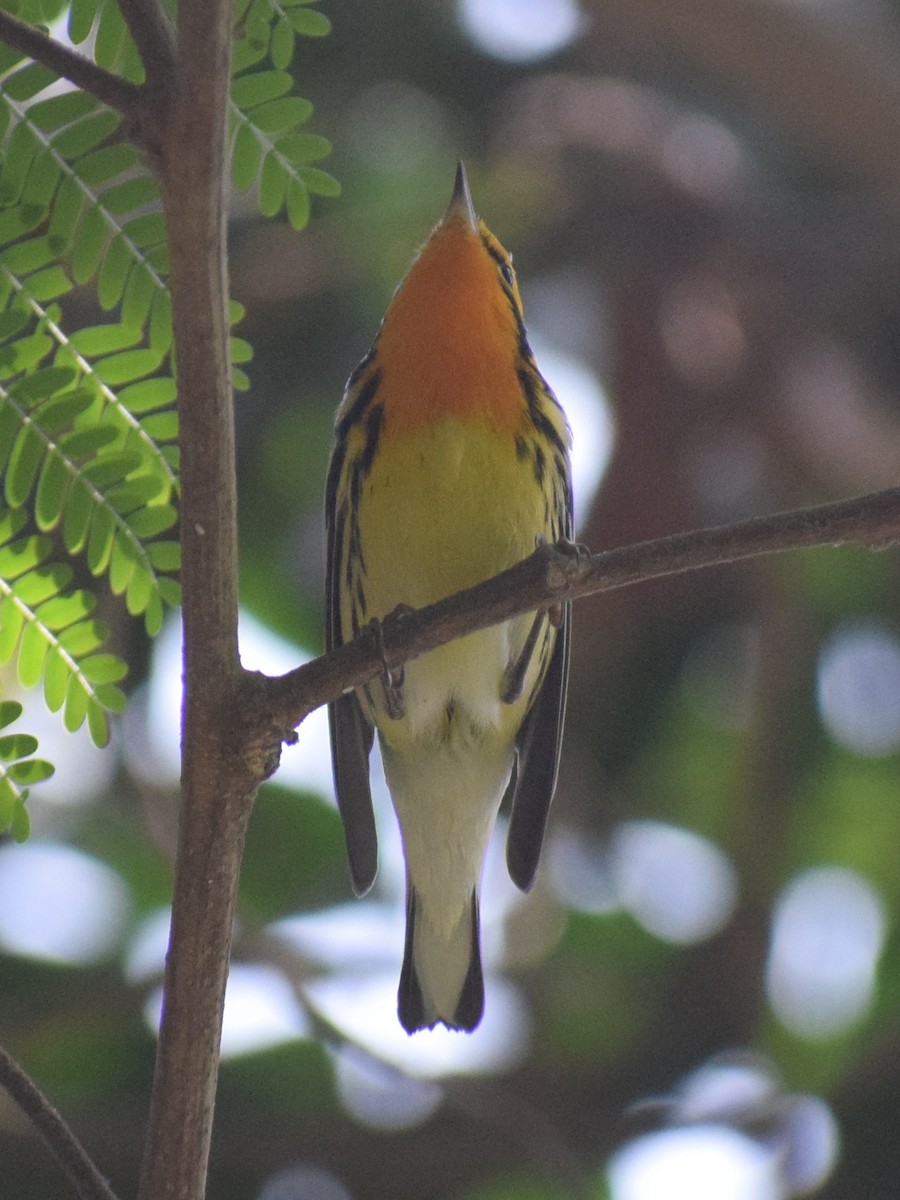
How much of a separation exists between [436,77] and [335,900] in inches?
139

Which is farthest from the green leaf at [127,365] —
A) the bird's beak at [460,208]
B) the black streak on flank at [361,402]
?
the bird's beak at [460,208]

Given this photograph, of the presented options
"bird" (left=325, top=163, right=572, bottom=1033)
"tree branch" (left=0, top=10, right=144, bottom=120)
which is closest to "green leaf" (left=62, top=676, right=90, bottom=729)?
"tree branch" (left=0, top=10, right=144, bottom=120)

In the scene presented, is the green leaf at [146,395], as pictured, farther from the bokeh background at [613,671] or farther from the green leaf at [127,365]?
the bokeh background at [613,671]

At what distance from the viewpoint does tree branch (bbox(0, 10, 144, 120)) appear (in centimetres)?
169

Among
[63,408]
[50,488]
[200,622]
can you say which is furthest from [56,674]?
[200,622]

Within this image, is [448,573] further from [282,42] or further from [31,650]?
[282,42]

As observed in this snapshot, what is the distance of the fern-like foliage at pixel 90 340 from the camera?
7.22 feet

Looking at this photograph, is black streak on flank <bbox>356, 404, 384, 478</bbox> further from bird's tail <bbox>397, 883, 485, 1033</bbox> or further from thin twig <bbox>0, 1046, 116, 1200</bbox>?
thin twig <bbox>0, 1046, 116, 1200</bbox>

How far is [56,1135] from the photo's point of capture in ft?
6.36

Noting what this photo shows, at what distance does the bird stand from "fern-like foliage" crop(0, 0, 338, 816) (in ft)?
3.86

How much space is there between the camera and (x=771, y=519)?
2.01 m

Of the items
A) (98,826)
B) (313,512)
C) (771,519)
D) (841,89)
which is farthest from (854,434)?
(771,519)

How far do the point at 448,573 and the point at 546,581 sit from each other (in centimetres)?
133

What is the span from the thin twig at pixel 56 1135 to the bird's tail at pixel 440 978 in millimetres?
1895
